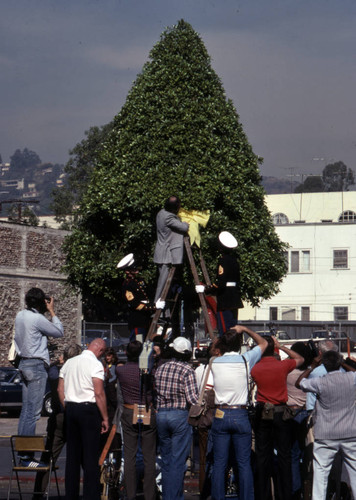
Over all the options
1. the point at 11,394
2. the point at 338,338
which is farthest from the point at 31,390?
the point at 338,338

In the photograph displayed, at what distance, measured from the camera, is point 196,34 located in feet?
130

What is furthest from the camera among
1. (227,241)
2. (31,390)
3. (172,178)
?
(172,178)

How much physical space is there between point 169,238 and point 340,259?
178 feet

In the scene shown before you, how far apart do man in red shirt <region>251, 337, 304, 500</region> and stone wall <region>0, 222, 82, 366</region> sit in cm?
3003

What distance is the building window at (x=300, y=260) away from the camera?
225 ft

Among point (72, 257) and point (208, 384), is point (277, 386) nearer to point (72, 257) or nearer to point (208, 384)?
point (208, 384)

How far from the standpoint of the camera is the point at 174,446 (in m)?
12.0

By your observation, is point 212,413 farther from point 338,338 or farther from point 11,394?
point 338,338

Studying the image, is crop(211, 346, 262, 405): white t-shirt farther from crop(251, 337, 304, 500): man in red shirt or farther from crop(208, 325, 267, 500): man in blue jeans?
crop(251, 337, 304, 500): man in red shirt

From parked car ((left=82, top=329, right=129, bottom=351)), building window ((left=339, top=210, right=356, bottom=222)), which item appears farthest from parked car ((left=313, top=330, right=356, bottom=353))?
building window ((left=339, top=210, right=356, bottom=222))

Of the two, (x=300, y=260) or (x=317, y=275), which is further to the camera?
(x=300, y=260)

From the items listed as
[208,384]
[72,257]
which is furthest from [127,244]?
[208,384]

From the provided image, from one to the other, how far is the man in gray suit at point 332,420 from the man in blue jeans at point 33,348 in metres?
3.55

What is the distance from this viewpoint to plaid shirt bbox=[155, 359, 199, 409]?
11.9m
